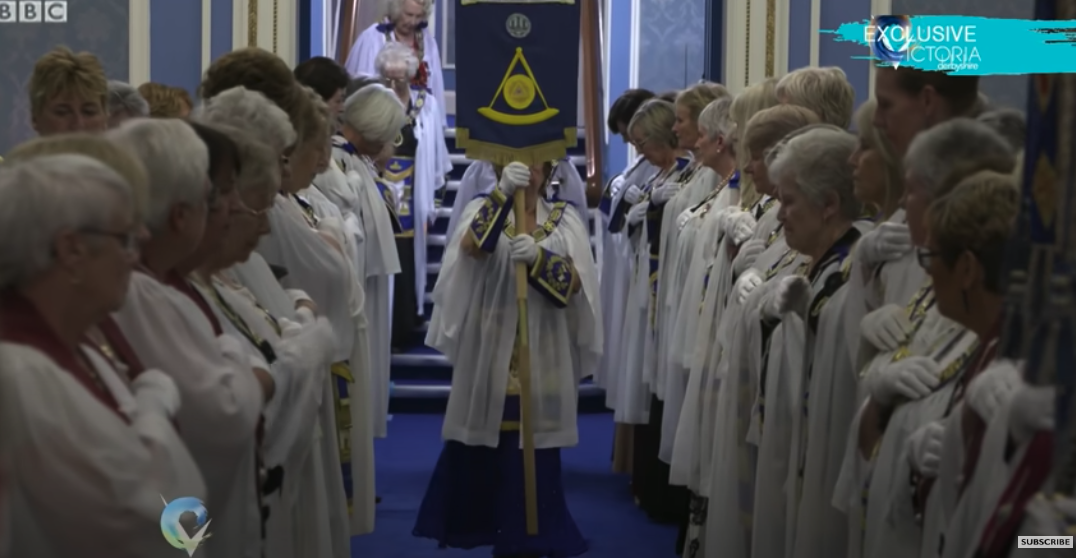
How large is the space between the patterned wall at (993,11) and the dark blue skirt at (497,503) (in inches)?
178

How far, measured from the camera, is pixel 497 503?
6.31 meters

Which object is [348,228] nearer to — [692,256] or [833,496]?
[692,256]

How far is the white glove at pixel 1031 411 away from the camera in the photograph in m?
2.01

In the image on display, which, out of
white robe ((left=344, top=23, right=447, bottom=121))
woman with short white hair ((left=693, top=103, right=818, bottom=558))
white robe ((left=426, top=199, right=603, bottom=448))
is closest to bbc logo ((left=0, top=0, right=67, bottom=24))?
white robe ((left=344, top=23, right=447, bottom=121))

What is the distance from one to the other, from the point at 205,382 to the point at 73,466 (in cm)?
Answer: 59

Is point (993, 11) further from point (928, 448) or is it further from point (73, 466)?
point (73, 466)

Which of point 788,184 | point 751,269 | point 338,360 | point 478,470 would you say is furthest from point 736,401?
point 478,470

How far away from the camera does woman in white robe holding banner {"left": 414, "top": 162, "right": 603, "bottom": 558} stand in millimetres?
6215

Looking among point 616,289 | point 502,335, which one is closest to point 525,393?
point 502,335

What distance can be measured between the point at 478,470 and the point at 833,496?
2.74 m

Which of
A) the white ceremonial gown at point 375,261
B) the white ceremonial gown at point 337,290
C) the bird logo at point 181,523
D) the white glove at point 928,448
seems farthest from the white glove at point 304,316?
the white ceremonial gown at point 375,261

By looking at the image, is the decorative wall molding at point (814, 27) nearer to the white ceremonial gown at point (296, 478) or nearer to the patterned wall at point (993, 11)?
the patterned wall at point (993, 11)

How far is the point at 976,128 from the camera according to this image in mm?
3168

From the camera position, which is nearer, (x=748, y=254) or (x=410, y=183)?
(x=748, y=254)
